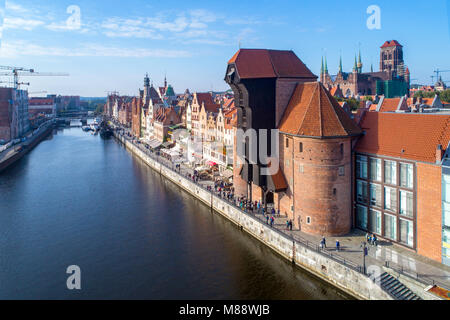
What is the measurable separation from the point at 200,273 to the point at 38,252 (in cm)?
1412

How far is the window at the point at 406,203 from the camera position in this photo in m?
Answer: 26.1

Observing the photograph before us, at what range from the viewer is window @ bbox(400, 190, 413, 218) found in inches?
1026

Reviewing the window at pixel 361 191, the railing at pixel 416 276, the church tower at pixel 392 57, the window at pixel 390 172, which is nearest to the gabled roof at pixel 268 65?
the window at pixel 361 191

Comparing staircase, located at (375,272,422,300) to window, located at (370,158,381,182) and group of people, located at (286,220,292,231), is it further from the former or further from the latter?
group of people, located at (286,220,292,231)

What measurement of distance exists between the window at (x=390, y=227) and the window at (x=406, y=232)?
50 cm

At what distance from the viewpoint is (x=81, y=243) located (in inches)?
1325

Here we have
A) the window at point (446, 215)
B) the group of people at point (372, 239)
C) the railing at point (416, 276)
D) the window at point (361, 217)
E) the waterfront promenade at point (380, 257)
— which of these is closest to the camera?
the railing at point (416, 276)

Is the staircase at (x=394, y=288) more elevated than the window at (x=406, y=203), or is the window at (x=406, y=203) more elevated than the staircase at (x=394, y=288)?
the window at (x=406, y=203)

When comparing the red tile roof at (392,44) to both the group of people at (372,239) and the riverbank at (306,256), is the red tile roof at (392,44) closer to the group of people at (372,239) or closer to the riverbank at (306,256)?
the riverbank at (306,256)

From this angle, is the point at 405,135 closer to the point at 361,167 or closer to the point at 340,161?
the point at 361,167

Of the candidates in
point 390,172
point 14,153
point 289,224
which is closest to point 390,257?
point 390,172
